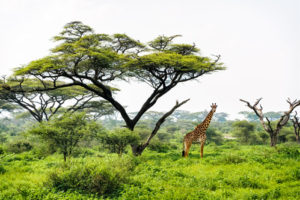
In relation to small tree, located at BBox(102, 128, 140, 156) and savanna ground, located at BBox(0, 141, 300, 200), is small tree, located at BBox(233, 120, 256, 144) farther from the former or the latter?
savanna ground, located at BBox(0, 141, 300, 200)

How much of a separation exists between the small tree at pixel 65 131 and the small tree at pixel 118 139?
1.71m

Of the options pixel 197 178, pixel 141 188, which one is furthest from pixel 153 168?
pixel 141 188

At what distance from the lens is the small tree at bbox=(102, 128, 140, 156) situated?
1123 cm

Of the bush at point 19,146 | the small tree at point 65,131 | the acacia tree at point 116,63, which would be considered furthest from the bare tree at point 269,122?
the bush at point 19,146

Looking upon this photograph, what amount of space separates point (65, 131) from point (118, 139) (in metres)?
2.87

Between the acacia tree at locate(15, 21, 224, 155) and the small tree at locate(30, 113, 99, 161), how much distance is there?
349cm

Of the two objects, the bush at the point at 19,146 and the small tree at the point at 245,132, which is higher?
the small tree at the point at 245,132

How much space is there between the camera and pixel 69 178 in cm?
646

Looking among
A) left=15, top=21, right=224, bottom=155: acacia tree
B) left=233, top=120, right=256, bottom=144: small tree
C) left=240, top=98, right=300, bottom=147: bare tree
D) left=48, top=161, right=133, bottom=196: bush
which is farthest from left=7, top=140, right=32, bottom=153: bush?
left=233, top=120, right=256, bottom=144: small tree

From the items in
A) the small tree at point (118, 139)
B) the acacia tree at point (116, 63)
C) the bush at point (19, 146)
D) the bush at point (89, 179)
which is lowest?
the bush at point (19, 146)

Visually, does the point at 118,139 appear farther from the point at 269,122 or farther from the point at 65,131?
the point at 269,122

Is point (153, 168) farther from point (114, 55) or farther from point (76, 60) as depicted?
point (76, 60)

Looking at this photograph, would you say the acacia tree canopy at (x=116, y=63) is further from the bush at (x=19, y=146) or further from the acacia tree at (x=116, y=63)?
the bush at (x=19, y=146)

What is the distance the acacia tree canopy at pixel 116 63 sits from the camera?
40.8 feet
